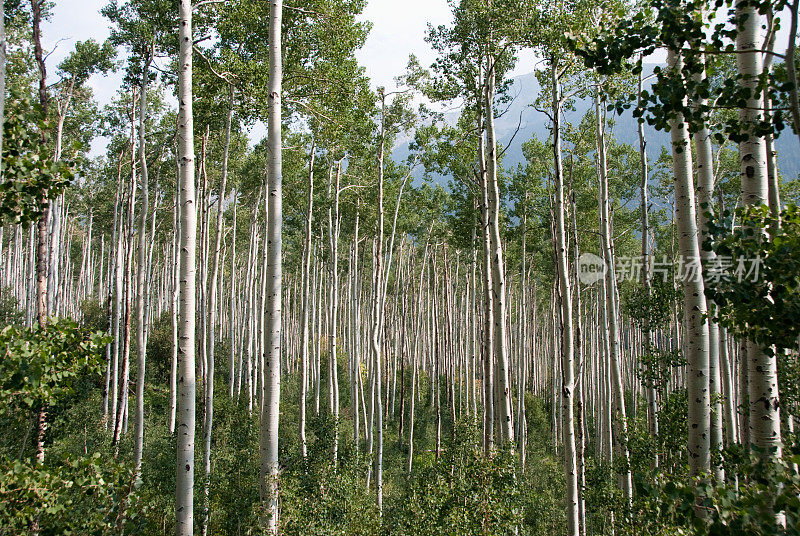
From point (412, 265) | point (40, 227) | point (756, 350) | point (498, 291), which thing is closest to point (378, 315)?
point (498, 291)

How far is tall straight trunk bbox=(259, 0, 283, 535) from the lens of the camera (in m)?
4.93

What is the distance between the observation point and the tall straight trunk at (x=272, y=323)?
4.93 meters

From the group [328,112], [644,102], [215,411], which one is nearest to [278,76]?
[328,112]

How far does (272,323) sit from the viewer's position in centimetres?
512

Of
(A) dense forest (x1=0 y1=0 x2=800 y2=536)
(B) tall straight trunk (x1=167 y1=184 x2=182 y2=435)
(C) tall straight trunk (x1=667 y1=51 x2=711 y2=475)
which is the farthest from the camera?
(B) tall straight trunk (x1=167 y1=184 x2=182 y2=435)

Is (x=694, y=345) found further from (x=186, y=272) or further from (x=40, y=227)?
(x=40, y=227)

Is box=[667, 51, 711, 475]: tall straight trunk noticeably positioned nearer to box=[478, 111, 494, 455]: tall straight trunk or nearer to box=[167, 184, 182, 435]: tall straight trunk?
box=[478, 111, 494, 455]: tall straight trunk

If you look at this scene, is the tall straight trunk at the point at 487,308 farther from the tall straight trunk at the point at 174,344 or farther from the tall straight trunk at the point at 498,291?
the tall straight trunk at the point at 174,344

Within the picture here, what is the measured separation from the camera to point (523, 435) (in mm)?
15727

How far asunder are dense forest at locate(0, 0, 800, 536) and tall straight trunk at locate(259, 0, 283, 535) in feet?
0.10

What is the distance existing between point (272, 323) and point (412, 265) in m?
15.3

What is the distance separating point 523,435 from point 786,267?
47.6 feet

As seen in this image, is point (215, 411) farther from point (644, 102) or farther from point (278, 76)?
point (644, 102)

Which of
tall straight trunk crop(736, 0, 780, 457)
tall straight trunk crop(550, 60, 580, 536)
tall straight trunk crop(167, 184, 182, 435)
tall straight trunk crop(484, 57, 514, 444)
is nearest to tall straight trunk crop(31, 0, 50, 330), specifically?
tall straight trunk crop(167, 184, 182, 435)
